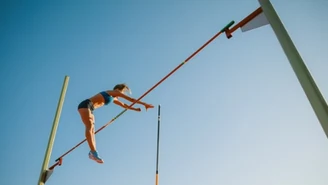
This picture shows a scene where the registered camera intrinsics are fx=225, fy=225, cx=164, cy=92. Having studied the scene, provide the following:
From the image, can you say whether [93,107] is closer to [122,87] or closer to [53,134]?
[122,87]

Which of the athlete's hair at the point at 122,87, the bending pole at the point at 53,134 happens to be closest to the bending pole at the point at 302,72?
the athlete's hair at the point at 122,87

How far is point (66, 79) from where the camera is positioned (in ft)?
15.9

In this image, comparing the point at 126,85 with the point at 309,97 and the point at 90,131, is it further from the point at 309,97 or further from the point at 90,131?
the point at 309,97

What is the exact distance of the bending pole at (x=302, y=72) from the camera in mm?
1754

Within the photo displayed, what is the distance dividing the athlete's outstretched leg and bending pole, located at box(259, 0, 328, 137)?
11.5 ft

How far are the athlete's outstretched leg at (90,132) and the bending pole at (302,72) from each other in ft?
11.5

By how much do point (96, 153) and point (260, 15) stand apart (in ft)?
11.4

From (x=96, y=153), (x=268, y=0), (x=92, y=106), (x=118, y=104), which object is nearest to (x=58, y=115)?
(x=92, y=106)

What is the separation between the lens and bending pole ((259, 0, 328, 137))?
5.75ft

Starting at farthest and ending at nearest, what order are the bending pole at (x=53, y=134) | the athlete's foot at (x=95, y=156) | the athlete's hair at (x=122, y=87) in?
the athlete's hair at (x=122, y=87)
the athlete's foot at (x=95, y=156)
the bending pole at (x=53, y=134)

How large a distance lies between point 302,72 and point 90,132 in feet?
12.0

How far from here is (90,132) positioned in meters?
4.32

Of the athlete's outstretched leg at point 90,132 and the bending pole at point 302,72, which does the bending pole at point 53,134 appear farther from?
the bending pole at point 302,72

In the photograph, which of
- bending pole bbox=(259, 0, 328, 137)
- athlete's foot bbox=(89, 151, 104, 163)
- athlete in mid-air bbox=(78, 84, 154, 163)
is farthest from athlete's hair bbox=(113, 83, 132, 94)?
bending pole bbox=(259, 0, 328, 137)
